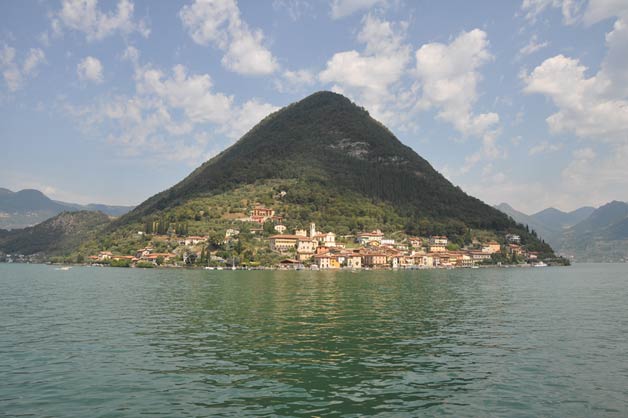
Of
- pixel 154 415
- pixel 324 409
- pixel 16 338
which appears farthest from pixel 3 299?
pixel 324 409

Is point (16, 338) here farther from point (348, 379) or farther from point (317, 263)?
point (317, 263)

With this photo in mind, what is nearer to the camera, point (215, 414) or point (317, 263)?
point (215, 414)

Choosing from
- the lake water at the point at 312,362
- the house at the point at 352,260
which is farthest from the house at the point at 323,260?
the lake water at the point at 312,362

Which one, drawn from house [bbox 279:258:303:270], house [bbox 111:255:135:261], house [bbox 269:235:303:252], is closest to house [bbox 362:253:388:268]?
house [bbox 279:258:303:270]

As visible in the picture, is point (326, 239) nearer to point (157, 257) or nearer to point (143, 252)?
point (157, 257)

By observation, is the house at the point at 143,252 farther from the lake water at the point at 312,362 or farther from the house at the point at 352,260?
the lake water at the point at 312,362

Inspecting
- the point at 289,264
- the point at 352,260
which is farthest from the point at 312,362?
the point at 352,260

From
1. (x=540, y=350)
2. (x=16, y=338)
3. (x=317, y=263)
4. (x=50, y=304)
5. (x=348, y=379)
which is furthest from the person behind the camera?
(x=317, y=263)
